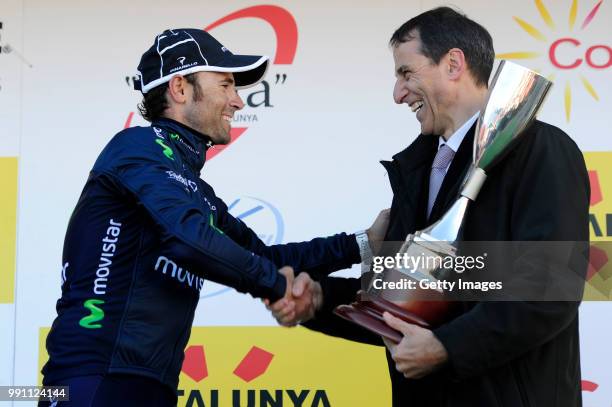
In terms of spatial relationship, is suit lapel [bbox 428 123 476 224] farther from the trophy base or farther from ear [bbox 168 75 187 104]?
ear [bbox 168 75 187 104]

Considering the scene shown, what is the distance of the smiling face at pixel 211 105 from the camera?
2613mm

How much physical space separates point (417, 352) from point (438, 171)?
0.56 metres

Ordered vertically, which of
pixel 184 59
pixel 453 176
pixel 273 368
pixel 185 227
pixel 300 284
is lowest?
pixel 273 368

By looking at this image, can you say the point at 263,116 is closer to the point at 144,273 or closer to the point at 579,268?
the point at 144,273

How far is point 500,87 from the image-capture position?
2314 mm

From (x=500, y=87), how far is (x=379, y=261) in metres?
0.58

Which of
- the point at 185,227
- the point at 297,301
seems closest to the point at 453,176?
the point at 297,301

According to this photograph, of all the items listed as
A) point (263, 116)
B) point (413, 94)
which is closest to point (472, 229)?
point (413, 94)

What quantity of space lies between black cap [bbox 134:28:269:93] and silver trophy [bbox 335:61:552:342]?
682 mm

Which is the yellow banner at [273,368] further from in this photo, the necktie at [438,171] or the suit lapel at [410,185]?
the necktie at [438,171]

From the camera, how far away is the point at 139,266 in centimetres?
233

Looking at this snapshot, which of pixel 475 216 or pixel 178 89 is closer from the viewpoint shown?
pixel 475 216

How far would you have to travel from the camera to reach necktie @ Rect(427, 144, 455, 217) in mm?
2506

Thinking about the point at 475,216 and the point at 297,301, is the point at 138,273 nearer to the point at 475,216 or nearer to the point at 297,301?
the point at 297,301
